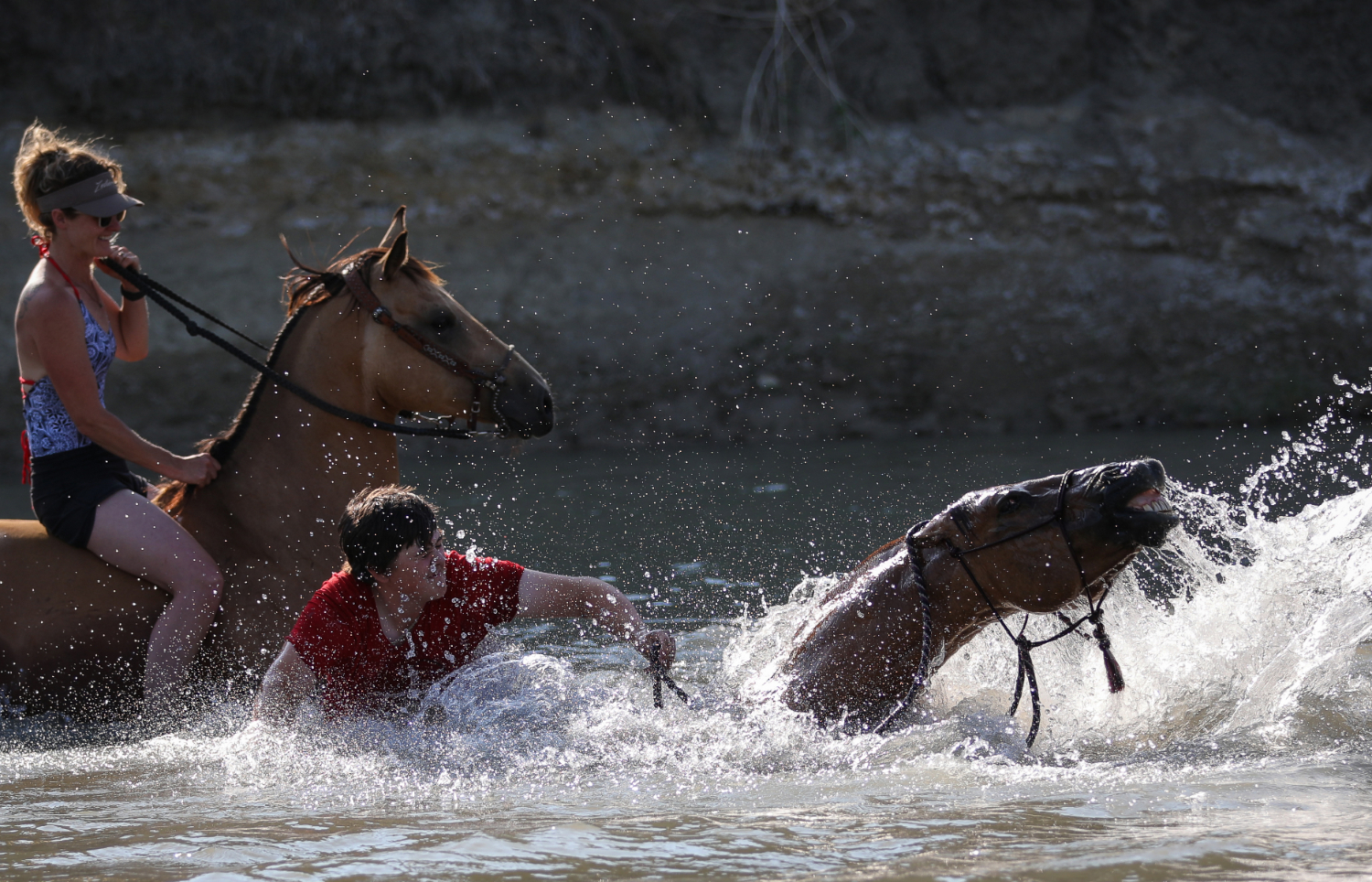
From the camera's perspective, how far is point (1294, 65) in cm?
1562

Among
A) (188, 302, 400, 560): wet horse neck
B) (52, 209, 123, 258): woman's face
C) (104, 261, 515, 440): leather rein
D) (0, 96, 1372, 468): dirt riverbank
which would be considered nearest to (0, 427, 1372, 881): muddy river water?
(188, 302, 400, 560): wet horse neck

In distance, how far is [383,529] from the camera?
13.2 feet

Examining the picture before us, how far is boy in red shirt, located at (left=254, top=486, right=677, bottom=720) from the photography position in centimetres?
408

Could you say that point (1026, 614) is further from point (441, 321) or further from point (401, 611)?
point (441, 321)

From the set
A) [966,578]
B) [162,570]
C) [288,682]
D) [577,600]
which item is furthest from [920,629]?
[162,570]

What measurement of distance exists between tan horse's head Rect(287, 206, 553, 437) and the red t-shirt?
2.90 ft

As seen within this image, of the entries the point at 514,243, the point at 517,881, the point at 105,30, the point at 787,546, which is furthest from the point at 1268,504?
the point at 105,30

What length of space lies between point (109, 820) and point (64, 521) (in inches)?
56.4

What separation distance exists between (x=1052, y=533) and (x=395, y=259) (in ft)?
8.89

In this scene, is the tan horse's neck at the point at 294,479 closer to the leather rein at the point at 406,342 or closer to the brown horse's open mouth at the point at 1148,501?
the leather rein at the point at 406,342

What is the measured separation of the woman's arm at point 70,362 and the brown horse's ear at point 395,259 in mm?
1058

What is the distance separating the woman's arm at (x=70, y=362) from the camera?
4621 mm

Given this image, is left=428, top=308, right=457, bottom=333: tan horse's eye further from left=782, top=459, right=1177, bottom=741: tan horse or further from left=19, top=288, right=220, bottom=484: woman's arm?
left=782, top=459, right=1177, bottom=741: tan horse

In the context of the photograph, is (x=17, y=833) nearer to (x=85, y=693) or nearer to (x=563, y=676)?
(x=85, y=693)
